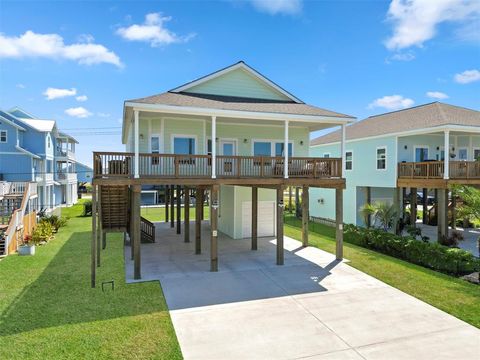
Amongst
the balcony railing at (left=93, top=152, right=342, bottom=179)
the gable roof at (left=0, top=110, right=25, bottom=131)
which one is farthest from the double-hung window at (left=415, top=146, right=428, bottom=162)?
the gable roof at (left=0, top=110, right=25, bottom=131)

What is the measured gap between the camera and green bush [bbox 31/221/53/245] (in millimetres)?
16241

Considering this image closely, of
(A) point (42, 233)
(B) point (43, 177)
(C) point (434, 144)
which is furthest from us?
(B) point (43, 177)

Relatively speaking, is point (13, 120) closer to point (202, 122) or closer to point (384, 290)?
point (202, 122)

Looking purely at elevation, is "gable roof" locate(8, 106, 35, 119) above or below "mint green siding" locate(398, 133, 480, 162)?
above

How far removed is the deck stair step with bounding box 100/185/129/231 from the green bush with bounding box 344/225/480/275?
40.0 feet

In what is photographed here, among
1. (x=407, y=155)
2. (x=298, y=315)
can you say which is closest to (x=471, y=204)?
(x=298, y=315)

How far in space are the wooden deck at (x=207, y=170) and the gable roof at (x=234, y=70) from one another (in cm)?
447

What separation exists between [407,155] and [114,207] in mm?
17775

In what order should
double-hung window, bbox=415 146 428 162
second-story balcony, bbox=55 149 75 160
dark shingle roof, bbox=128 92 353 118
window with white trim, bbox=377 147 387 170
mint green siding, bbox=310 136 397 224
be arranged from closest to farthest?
dark shingle roof, bbox=128 92 353 118 < mint green siding, bbox=310 136 397 224 < window with white trim, bbox=377 147 387 170 < double-hung window, bbox=415 146 428 162 < second-story balcony, bbox=55 149 75 160

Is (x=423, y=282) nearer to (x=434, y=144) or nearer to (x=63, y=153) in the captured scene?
(x=434, y=144)

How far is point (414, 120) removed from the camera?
1991 centimetres

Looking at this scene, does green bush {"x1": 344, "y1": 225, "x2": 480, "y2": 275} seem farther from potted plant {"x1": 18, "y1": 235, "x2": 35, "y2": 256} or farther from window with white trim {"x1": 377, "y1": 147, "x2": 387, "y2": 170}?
potted plant {"x1": 18, "y1": 235, "x2": 35, "y2": 256}

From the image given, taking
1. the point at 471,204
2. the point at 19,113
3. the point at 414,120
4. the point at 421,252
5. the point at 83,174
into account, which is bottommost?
the point at 421,252

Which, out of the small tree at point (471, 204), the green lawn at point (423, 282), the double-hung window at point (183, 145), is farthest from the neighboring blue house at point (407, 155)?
the double-hung window at point (183, 145)
